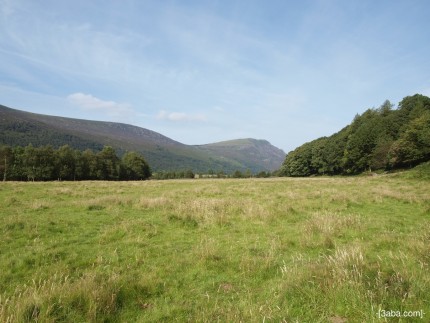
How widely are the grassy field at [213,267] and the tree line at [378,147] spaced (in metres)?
48.4

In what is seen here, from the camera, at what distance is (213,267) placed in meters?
7.51

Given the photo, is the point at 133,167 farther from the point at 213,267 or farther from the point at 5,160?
the point at 213,267

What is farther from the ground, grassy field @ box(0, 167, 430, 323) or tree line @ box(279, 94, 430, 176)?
tree line @ box(279, 94, 430, 176)

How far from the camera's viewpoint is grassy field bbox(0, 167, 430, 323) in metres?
4.97

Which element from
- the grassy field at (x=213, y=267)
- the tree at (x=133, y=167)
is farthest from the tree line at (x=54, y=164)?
the grassy field at (x=213, y=267)

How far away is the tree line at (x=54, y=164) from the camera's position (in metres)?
70.3

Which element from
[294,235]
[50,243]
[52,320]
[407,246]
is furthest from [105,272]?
[407,246]

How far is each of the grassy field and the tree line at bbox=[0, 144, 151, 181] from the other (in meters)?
68.5

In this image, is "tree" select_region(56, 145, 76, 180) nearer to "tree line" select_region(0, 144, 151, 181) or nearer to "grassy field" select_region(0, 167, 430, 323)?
"tree line" select_region(0, 144, 151, 181)

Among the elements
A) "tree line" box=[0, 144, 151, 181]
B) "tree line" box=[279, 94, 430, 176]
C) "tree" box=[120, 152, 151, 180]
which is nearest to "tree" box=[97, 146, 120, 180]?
"tree line" box=[0, 144, 151, 181]

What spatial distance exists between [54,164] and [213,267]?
7910 centimetres

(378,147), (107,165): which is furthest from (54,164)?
(378,147)

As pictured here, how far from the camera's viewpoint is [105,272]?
699 centimetres

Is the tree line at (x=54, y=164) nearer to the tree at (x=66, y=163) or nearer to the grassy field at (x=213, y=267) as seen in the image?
the tree at (x=66, y=163)
